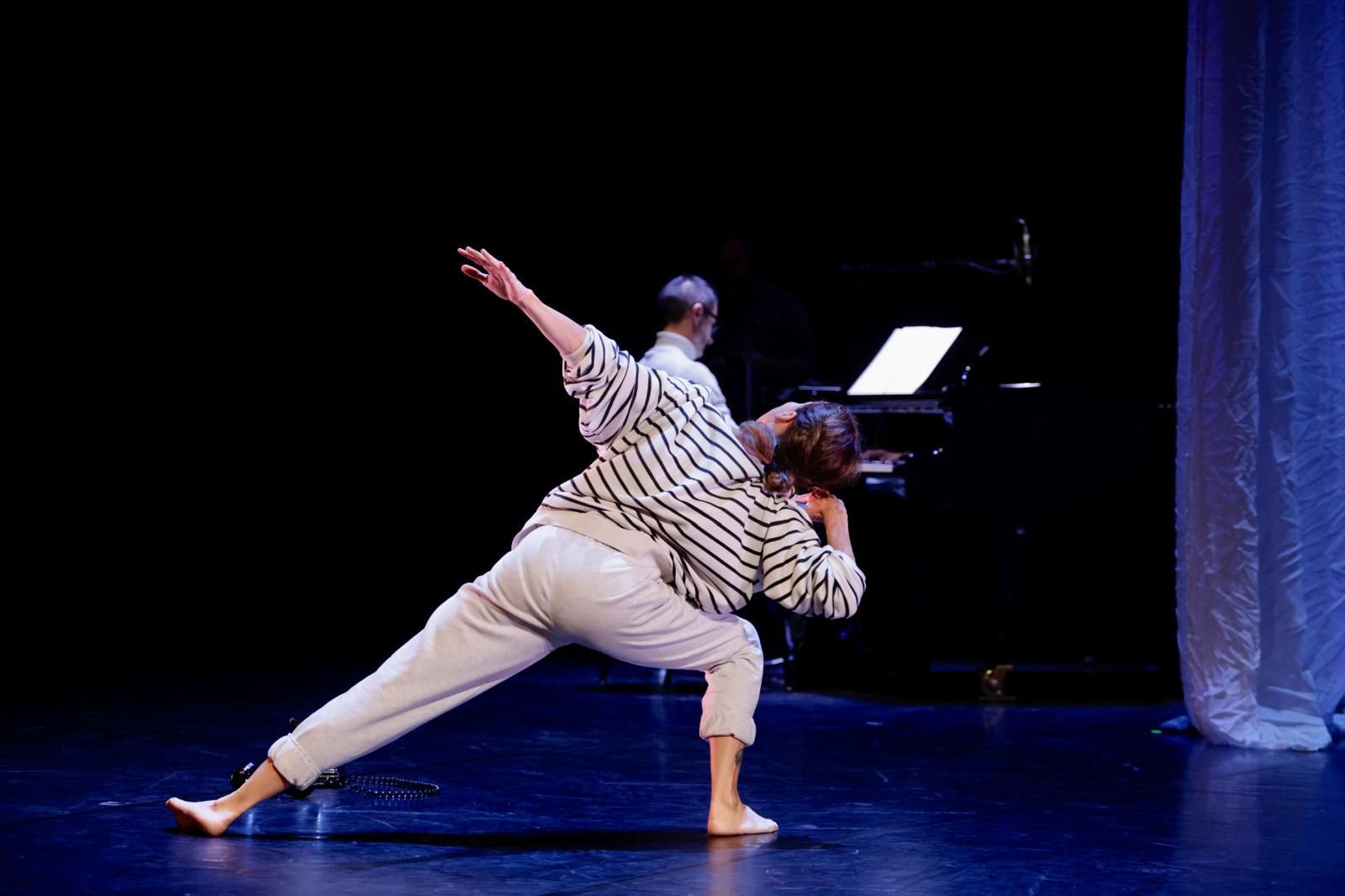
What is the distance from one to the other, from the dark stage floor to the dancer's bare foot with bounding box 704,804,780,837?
4 centimetres

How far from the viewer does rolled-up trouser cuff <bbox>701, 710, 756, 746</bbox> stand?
350 cm

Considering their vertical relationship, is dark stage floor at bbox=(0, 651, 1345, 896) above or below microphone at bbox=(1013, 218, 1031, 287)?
below

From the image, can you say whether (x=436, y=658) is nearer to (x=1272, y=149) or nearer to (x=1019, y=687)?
(x=1272, y=149)

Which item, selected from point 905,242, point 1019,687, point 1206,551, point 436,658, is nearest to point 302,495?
point 905,242

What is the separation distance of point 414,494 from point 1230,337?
5.29 m

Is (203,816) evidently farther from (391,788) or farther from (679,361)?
(679,361)

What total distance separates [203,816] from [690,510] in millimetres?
1172

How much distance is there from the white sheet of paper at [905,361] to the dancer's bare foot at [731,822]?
3.18 metres

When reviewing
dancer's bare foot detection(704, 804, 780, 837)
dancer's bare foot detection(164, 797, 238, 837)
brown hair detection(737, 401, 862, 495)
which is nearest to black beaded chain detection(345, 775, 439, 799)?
dancer's bare foot detection(164, 797, 238, 837)

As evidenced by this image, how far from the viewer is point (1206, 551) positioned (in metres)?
5.25

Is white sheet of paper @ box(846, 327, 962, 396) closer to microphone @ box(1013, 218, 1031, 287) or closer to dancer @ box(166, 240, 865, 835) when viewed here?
microphone @ box(1013, 218, 1031, 287)

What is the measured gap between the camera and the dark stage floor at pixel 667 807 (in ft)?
10.3

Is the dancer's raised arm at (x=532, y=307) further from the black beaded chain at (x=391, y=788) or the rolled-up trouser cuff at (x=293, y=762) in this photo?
the black beaded chain at (x=391, y=788)

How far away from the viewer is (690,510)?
3471 mm
